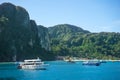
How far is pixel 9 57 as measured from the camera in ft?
582

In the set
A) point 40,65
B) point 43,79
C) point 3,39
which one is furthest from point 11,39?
point 43,79

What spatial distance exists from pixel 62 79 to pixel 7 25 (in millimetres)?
129320

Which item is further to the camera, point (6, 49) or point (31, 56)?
point (31, 56)

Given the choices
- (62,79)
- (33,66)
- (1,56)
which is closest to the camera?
(62,79)

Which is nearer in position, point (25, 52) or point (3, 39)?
point (3, 39)

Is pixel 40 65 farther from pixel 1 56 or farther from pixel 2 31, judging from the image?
pixel 2 31

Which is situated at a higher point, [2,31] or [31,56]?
[2,31]

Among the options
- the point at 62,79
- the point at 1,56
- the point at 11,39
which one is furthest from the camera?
the point at 11,39

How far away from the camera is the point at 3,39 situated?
180625mm

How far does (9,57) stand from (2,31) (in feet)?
51.0

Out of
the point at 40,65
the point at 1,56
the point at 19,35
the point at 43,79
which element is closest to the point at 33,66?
the point at 40,65

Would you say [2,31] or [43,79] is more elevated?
[2,31]

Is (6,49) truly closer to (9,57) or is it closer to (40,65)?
(9,57)

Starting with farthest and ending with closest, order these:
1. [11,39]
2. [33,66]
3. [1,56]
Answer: [11,39], [1,56], [33,66]
